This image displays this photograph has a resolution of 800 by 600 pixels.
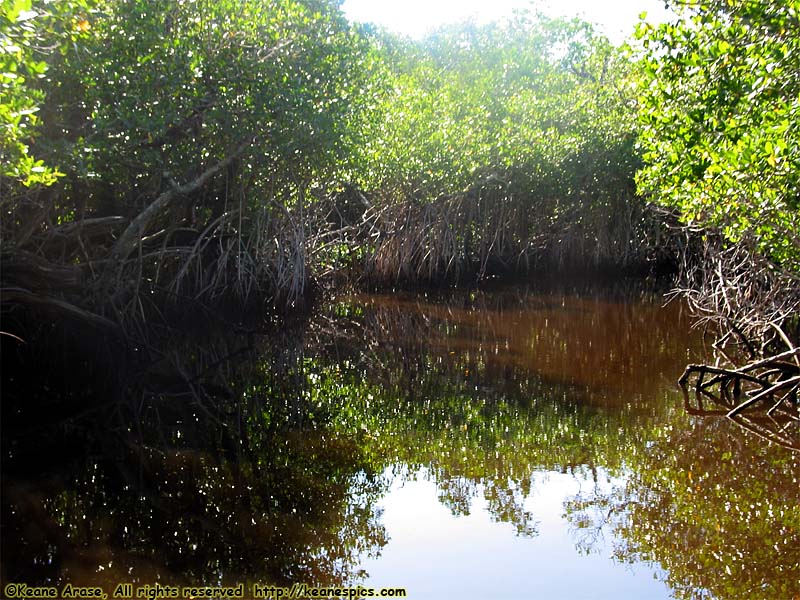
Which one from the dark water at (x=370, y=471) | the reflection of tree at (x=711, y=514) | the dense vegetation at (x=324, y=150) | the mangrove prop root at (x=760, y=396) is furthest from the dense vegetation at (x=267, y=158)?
the mangrove prop root at (x=760, y=396)

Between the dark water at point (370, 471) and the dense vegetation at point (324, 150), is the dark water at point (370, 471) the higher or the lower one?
the lower one

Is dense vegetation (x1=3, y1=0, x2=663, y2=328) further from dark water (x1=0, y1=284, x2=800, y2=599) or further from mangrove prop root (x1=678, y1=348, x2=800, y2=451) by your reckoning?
mangrove prop root (x1=678, y1=348, x2=800, y2=451)

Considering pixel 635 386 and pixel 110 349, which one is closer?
pixel 635 386

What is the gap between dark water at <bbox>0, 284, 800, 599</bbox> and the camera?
4234mm

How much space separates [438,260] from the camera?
18.0m

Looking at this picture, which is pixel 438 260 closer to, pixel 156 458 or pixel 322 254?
pixel 322 254

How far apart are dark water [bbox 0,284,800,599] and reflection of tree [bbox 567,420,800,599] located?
0.01 metres

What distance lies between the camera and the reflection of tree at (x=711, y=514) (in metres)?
4.05

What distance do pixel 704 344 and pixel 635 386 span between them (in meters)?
2.71

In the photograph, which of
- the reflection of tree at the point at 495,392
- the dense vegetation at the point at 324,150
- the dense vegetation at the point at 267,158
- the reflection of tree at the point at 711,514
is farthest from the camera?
the dense vegetation at the point at 267,158

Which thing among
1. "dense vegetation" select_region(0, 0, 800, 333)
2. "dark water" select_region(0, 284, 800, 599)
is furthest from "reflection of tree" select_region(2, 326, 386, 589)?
"dense vegetation" select_region(0, 0, 800, 333)

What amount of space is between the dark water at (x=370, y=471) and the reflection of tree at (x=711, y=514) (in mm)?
Result: 14

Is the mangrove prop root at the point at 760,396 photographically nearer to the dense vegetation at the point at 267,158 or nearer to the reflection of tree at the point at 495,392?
the reflection of tree at the point at 495,392

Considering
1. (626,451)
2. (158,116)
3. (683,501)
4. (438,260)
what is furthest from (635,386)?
(438,260)
